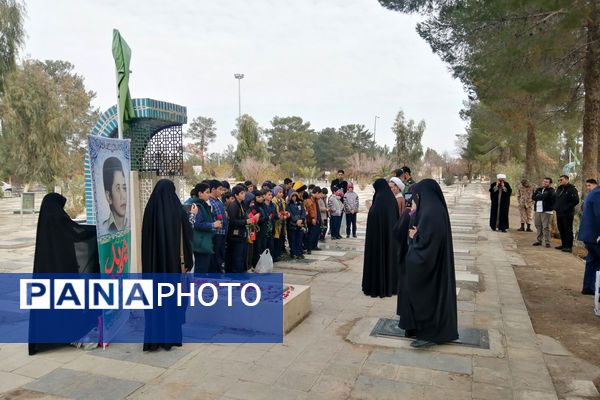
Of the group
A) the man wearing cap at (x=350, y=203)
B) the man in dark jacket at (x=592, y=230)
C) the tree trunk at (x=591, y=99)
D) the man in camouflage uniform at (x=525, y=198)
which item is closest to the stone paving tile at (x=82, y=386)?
the man in dark jacket at (x=592, y=230)

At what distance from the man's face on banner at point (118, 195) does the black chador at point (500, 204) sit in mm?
11598

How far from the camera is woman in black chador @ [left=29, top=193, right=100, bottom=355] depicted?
13.5ft

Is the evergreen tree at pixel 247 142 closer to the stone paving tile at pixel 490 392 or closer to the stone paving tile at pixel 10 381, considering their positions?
the stone paving tile at pixel 10 381

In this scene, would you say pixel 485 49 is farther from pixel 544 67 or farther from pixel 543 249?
pixel 543 249

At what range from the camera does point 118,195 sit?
463 cm

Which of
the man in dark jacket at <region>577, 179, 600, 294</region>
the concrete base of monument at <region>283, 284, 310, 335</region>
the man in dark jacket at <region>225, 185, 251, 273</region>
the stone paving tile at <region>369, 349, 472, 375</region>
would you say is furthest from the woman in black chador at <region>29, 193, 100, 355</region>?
the man in dark jacket at <region>577, 179, 600, 294</region>

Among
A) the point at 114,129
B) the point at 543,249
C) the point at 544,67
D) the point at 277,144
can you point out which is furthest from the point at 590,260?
the point at 277,144

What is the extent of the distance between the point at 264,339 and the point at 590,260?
4.81 m

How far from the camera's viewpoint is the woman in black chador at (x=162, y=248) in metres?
4.16

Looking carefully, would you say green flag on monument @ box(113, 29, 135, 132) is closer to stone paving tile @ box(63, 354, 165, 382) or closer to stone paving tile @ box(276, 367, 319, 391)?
stone paving tile @ box(63, 354, 165, 382)

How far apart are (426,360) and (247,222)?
3613 mm

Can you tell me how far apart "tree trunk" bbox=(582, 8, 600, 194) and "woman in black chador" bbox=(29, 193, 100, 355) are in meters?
10.3

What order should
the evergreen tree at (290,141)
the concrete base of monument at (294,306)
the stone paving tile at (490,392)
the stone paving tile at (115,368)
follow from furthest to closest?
the evergreen tree at (290,141) → the concrete base of monument at (294,306) → the stone paving tile at (115,368) → the stone paving tile at (490,392)

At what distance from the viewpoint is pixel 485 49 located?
992 cm
